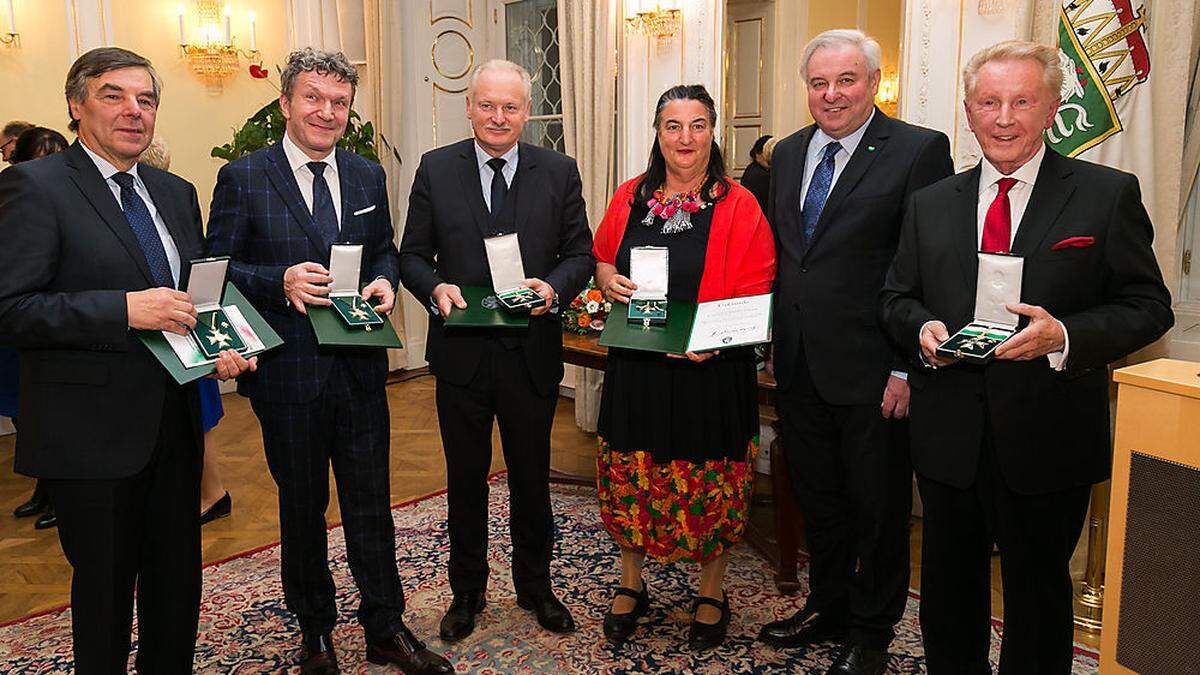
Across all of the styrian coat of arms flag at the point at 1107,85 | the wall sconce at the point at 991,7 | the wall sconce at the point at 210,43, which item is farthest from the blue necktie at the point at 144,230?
the wall sconce at the point at 210,43

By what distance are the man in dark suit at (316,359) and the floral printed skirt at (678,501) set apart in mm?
764

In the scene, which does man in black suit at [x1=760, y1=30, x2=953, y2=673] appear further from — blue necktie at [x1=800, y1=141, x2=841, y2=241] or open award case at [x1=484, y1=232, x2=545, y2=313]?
open award case at [x1=484, y1=232, x2=545, y2=313]

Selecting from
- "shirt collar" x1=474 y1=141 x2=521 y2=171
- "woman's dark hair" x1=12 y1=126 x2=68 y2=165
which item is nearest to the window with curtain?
"woman's dark hair" x1=12 y1=126 x2=68 y2=165

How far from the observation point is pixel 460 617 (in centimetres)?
319

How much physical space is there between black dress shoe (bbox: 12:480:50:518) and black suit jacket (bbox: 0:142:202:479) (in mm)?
2835

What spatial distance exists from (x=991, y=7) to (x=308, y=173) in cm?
293

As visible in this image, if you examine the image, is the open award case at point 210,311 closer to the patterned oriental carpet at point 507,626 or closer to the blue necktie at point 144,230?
the blue necktie at point 144,230

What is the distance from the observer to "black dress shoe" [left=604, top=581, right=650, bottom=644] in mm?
3131

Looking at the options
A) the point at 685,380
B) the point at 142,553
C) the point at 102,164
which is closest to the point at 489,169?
the point at 685,380

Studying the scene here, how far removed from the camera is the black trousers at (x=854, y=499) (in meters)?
2.77

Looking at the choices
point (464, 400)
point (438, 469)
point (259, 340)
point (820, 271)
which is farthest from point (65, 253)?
point (438, 469)

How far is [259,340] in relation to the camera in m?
2.36

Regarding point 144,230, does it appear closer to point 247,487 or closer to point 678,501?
point 678,501

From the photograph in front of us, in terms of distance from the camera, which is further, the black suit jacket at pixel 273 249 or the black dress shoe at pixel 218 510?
the black dress shoe at pixel 218 510
